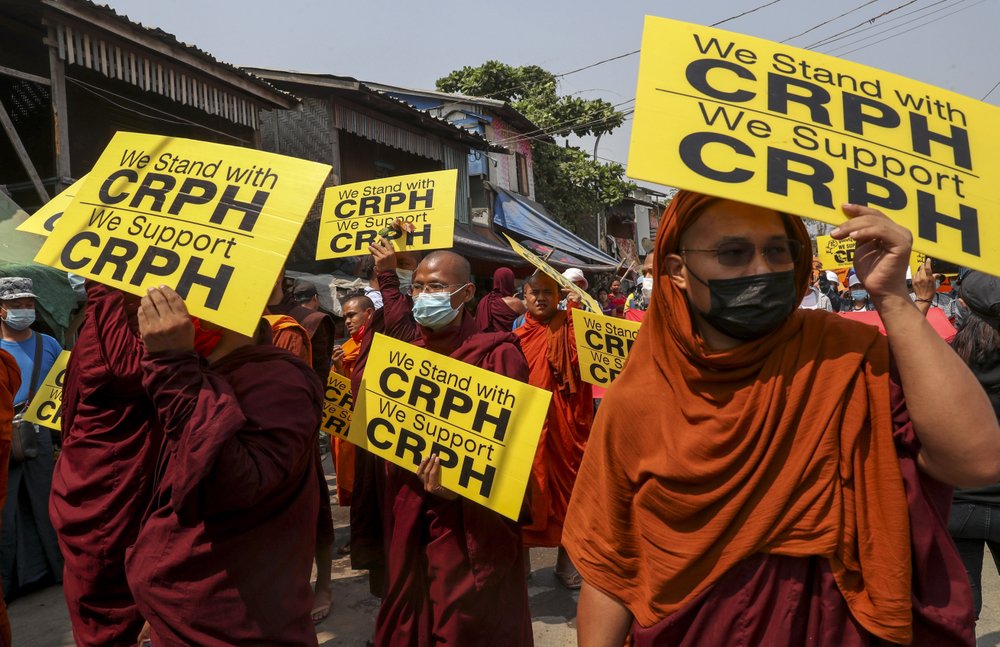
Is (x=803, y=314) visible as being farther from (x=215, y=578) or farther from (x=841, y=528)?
(x=215, y=578)

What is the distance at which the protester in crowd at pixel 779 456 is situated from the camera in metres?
1.29

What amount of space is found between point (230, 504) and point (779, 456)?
133cm

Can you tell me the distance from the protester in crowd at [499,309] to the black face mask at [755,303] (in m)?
4.02

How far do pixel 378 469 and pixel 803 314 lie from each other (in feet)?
8.00

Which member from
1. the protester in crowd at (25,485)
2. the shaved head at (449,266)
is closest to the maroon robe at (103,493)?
the shaved head at (449,266)

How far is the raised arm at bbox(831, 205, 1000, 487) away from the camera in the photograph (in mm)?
1231

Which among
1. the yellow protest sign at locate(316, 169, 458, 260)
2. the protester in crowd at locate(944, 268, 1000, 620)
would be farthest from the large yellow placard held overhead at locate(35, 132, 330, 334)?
the protester in crowd at locate(944, 268, 1000, 620)

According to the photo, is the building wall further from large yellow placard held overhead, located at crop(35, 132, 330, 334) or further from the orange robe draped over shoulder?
large yellow placard held overhead, located at crop(35, 132, 330, 334)

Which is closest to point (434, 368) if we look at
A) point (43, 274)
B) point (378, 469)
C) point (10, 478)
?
point (378, 469)

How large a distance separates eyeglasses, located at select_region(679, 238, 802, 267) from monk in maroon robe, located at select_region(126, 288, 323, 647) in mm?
1196

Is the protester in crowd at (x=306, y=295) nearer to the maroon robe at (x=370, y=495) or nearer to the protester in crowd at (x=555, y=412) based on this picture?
the protester in crowd at (x=555, y=412)

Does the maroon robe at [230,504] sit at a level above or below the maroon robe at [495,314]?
below

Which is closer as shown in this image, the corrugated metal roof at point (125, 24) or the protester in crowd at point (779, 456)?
the protester in crowd at point (779, 456)

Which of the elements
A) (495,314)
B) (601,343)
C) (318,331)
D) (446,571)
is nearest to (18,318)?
(318,331)
